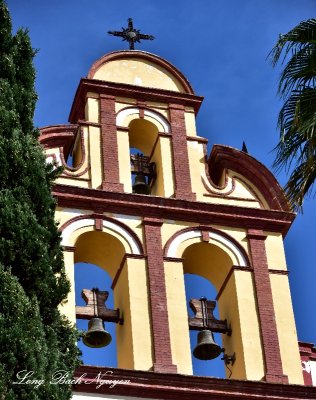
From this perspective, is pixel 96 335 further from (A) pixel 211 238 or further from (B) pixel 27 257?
(B) pixel 27 257

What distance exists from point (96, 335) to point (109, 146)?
12.8 ft

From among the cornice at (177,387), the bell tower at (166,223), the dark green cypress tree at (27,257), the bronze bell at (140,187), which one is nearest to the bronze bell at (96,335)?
the bell tower at (166,223)

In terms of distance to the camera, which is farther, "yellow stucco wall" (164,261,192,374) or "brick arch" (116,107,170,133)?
"brick arch" (116,107,170,133)

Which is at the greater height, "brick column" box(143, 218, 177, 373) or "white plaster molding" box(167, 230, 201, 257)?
"white plaster molding" box(167, 230, 201, 257)

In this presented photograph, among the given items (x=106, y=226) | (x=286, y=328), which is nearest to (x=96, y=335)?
(x=106, y=226)

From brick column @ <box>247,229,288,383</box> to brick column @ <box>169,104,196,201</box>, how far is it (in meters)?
1.34

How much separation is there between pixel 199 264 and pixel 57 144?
3.26 metres

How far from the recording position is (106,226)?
30562 millimetres

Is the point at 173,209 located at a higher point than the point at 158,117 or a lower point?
lower

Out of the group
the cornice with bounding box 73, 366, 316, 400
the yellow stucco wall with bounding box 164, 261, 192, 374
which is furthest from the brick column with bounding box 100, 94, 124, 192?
the cornice with bounding box 73, 366, 316, 400

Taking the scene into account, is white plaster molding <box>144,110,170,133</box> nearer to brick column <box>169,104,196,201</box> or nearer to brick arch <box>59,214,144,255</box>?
brick column <box>169,104,196,201</box>

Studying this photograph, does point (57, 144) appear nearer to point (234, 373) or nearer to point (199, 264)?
point (199, 264)

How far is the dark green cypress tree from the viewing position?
23984 mm

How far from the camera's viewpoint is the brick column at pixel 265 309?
29281 millimetres
